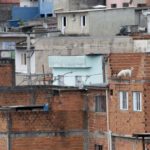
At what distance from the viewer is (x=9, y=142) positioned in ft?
135

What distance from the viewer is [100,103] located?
135ft

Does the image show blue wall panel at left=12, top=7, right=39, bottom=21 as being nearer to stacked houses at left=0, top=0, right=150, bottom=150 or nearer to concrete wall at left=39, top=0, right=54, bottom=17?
concrete wall at left=39, top=0, right=54, bottom=17

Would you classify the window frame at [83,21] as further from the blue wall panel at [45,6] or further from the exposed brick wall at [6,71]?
the exposed brick wall at [6,71]

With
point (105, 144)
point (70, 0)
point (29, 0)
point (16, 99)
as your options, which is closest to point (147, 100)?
point (105, 144)

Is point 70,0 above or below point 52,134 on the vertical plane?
above

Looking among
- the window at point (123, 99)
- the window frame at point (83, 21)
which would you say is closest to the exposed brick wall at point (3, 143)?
the window at point (123, 99)

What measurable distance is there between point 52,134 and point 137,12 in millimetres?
21555

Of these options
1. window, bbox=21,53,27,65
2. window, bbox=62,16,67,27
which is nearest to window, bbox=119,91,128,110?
window, bbox=21,53,27,65

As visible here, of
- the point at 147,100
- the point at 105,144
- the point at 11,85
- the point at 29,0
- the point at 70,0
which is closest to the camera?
the point at 147,100

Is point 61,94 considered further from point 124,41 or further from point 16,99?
point 124,41

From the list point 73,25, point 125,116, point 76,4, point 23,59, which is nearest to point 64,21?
point 73,25

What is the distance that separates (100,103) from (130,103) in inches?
92.1

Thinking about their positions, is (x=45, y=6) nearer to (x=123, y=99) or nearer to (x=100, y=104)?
A: (x=100, y=104)

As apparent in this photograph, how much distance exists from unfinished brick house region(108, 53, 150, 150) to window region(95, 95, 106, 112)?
0.70 m
